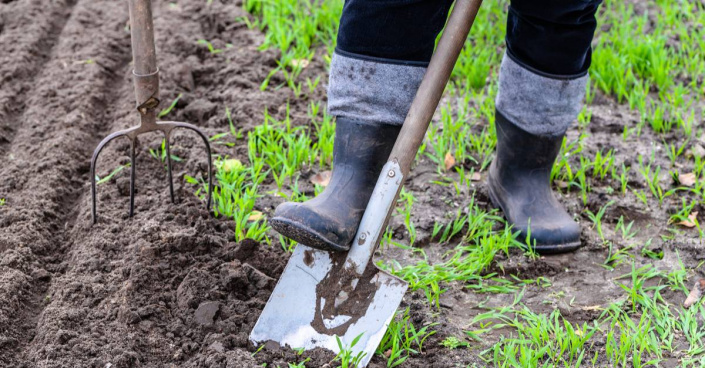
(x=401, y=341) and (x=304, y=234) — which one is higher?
(x=304, y=234)

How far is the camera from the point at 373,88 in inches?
85.7

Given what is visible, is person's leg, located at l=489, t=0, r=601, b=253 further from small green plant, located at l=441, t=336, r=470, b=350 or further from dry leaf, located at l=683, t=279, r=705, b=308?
small green plant, located at l=441, t=336, r=470, b=350

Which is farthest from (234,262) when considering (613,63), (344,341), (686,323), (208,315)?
(613,63)

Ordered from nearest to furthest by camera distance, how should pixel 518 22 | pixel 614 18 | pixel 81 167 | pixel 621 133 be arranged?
1. pixel 518 22
2. pixel 81 167
3. pixel 621 133
4. pixel 614 18

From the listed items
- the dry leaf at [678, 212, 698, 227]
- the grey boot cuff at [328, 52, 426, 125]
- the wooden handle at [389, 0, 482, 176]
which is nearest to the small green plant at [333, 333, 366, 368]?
the wooden handle at [389, 0, 482, 176]

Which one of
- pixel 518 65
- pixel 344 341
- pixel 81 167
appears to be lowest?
pixel 81 167

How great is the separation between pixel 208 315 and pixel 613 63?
2.38 metres

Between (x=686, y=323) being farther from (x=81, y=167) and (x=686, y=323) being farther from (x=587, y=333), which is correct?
(x=81, y=167)

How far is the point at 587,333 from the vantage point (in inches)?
85.7

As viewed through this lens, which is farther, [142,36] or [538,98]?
[538,98]

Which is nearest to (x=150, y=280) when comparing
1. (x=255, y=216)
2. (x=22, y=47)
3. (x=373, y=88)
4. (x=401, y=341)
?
(x=255, y=216)

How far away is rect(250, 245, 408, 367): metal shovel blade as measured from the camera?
2.04 m

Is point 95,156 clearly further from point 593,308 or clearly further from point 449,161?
point 593,308

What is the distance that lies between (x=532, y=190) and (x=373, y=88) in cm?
80
